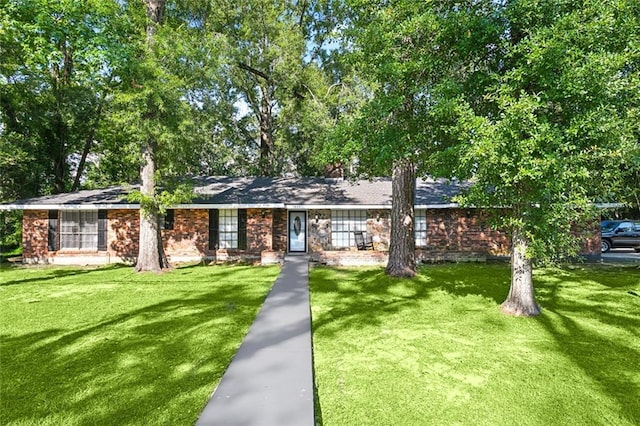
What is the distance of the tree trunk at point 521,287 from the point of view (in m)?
6.95

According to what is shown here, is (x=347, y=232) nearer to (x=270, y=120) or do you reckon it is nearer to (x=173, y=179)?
(x=173, y=179)

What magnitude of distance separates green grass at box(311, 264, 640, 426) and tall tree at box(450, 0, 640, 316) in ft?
5.11

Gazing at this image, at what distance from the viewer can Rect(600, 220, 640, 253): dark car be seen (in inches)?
707

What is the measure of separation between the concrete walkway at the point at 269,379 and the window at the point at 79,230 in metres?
11.7

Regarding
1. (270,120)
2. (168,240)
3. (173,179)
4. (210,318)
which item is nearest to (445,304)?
(210,318)

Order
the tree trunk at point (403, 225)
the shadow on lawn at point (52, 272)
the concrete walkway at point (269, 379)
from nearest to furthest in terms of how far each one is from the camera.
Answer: the concrete walkway at point (269, 379) → the shadow on lawn at point (52, 272) → the tree trunk at point (403, 225)

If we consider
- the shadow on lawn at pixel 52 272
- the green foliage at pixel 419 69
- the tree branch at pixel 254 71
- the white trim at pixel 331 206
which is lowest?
the shadow on lawn at pixel 52 272

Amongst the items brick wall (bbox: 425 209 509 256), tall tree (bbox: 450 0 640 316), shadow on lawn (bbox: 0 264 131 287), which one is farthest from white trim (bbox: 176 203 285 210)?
tall tree (bbox: 450 0 640 316)

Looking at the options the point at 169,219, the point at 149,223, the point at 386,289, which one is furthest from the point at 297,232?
the point at 386,289

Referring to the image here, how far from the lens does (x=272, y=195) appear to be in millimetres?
15766

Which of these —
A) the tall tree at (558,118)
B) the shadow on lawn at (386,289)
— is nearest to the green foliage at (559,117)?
the tall tree at (558,118)

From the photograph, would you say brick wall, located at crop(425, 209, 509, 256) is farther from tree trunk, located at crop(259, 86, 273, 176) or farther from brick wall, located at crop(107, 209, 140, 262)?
brick wall, located at crop(107, 209, 140, 262)

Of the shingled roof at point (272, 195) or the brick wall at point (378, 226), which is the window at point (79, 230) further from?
the brick wall at point (378, 226)

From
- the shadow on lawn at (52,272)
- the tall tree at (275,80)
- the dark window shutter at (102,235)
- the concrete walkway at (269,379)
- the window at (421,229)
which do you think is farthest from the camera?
the tall tree at (275,80)
